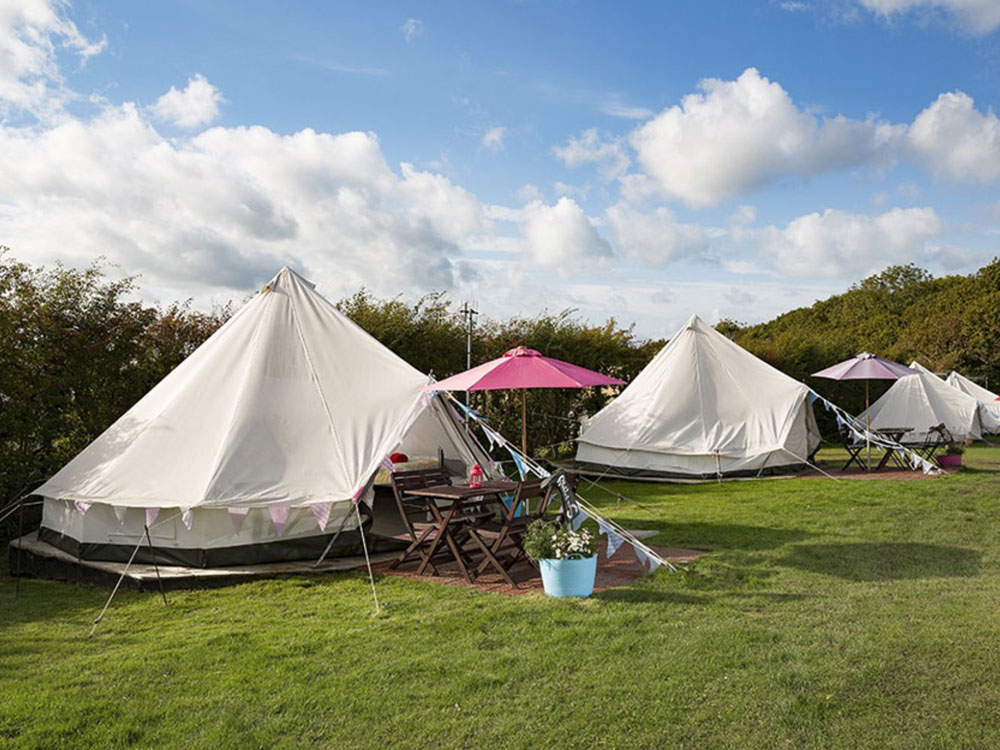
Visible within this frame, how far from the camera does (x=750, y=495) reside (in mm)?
10328

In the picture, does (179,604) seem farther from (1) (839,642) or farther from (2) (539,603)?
(1) (839,642)

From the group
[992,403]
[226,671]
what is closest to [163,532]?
[226,671]

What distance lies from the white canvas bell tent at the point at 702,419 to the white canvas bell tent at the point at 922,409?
4.48 metres

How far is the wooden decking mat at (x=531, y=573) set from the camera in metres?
5.84

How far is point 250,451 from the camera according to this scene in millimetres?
6469

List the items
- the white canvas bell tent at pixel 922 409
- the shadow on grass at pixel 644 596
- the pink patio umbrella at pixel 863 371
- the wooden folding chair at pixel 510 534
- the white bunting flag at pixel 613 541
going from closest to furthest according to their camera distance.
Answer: the shadow on grass at pixel 644 596
the white bunting flag at pixel 613 541
the wooden folding chair at pixel 510 534
the pink patio umbrella at pixel 863 371
the white canvas bell tent at pixel 922 409

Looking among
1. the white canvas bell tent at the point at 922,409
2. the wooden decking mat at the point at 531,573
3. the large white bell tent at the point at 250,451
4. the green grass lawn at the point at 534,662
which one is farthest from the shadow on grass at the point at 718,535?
the white canvas bell tent at the point at 922,409

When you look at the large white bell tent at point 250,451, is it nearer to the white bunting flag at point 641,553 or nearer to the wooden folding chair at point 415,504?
the wooden folding chair at point 415,504

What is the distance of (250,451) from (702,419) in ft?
25.8

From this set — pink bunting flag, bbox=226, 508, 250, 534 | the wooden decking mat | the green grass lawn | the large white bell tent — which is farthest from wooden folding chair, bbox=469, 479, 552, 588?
pink bunting flag, bbox=226, 508, 250, 534

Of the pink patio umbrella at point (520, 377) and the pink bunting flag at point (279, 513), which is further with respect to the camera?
the pink patio umbrella at point (520, 377)

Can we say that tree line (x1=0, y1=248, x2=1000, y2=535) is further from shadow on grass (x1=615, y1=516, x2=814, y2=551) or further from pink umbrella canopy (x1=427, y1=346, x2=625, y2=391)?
shadow on grass (x1=615, y1=516, x2=814, y2=551)

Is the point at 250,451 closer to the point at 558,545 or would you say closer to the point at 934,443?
the point at 558,545

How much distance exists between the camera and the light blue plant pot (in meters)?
5.36
